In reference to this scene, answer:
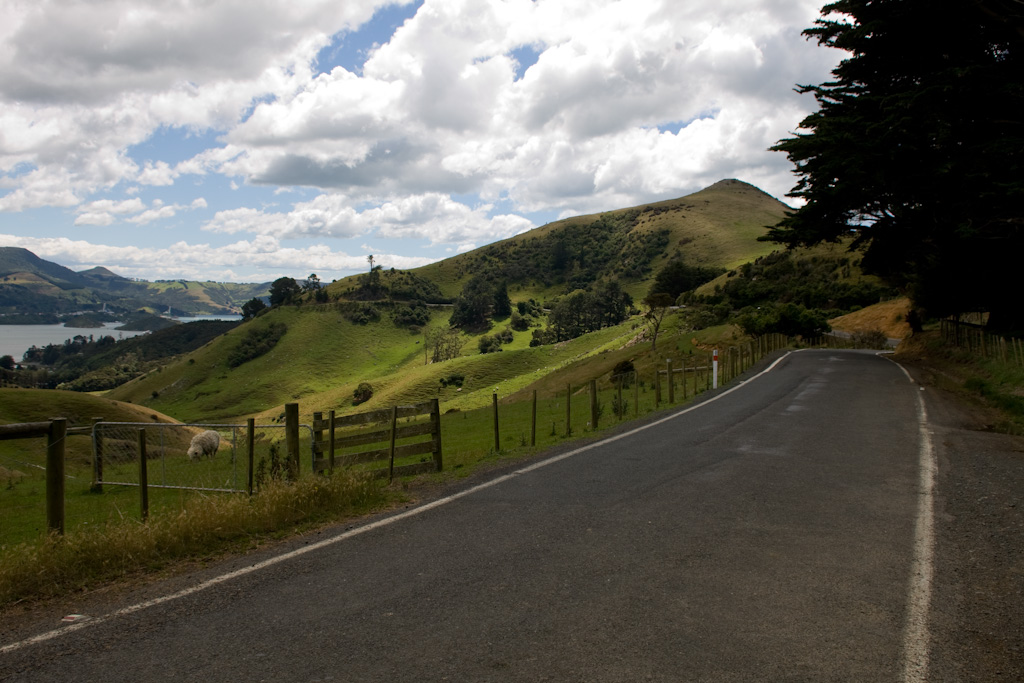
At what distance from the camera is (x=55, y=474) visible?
23.0 ft

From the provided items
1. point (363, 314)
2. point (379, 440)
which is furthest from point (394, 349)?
point (379, 440)

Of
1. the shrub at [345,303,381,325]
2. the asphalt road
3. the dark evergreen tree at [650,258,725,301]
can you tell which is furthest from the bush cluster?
the asphalt road

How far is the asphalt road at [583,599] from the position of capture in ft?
13.9

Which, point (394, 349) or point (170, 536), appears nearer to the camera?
point (170, 536)

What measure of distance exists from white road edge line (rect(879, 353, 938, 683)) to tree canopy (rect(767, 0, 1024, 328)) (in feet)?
50.5

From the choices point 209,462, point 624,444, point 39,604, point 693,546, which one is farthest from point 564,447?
point 209,462

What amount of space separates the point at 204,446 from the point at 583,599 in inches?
991

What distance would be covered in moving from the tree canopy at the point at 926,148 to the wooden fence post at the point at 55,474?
23.1 m

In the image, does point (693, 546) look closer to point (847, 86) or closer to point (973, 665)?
point (973, 665)

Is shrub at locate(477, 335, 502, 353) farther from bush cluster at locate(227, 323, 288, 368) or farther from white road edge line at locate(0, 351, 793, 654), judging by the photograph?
white road edge line at locate(0, 351, 793, 654)

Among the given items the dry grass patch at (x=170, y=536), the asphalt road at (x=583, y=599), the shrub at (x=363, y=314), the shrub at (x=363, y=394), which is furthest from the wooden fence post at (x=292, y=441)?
the shrub at (x=363, y=314)

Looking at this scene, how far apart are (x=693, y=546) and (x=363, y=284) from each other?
566ft

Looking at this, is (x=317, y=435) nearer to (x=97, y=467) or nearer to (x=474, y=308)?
(x=97, y=467)

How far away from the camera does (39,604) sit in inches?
221
